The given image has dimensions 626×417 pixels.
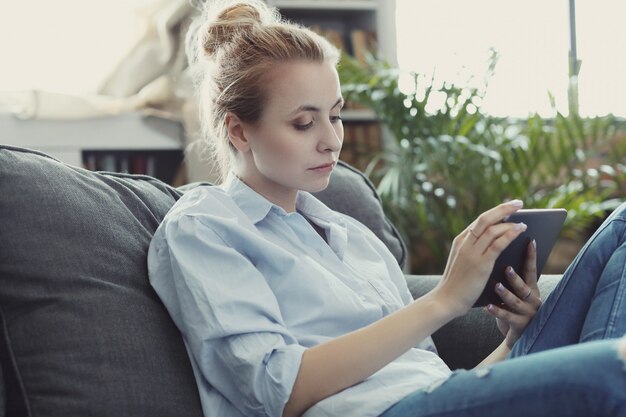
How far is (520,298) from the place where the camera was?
1.28m

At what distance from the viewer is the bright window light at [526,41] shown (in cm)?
371

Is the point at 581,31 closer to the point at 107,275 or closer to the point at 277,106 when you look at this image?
the point at 277,106

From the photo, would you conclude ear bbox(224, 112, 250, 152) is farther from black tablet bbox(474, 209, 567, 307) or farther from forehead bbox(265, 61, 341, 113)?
black tablet bbox(474, 209, 567, 307)

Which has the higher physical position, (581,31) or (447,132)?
(581,31)

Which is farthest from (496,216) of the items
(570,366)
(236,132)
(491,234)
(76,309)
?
(76,309)

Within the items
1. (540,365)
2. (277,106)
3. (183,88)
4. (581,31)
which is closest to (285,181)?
(277,106)

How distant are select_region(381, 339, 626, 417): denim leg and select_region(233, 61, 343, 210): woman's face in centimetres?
40

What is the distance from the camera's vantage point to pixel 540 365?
908 mm

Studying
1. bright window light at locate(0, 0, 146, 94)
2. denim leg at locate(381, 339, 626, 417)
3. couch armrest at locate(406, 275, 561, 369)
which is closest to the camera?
denim leg at locate(381, 339, 626, 417)

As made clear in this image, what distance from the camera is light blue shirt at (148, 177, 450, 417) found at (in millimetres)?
1084

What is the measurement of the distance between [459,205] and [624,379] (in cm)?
211

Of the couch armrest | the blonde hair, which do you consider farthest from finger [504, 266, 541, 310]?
the blonde hair

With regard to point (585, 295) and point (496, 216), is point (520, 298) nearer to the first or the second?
point (585, 295)

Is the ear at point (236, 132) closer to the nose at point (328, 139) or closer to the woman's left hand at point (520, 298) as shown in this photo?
the nose at point (328, 139)
